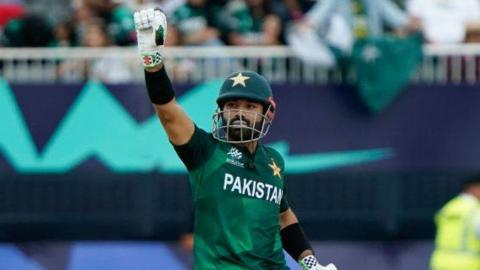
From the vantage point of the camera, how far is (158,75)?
279 inches

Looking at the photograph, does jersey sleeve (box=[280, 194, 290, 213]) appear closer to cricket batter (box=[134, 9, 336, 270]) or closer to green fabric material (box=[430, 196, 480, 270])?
cricket batter (box=[134, 9, 336, 270])

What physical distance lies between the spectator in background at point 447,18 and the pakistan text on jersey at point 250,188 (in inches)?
283

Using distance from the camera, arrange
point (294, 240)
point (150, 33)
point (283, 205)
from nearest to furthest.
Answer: point (150, 33)
point (283, 205)
point (294, 240)

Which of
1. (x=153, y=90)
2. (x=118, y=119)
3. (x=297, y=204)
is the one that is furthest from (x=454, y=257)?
(x=153, y=90)

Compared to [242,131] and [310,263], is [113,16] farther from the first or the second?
[242,131]

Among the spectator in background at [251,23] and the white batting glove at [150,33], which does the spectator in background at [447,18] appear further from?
the white batting glove at [150,33]

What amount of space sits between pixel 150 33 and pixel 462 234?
249 inches

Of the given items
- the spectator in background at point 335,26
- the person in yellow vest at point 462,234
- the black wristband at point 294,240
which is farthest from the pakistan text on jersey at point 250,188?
the spectator in background at point 335,26

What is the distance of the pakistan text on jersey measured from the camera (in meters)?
7.34

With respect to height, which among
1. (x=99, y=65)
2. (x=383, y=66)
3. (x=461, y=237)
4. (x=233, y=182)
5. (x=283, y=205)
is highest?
(x=233, y=182)

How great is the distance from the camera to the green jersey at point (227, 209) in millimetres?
7293

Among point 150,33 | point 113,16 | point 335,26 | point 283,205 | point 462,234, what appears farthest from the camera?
point 113,16

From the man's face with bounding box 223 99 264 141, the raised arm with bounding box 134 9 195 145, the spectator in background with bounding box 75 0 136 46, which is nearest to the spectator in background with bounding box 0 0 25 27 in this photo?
the spectator in background with bounding box 75 0 136 46

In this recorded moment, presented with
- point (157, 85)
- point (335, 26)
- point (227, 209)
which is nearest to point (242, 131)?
point (227, 209)
